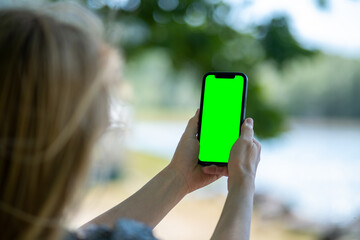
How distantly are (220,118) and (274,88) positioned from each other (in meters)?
2.15

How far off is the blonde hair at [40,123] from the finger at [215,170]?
1.14 feet

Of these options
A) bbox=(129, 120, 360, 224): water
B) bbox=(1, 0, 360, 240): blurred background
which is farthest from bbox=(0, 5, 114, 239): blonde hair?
bbox=(129, 120, 360, 224): water

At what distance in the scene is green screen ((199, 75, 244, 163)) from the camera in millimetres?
767

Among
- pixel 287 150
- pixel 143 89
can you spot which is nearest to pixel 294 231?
pixel 287 150

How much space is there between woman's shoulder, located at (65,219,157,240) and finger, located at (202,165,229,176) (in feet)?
0.93

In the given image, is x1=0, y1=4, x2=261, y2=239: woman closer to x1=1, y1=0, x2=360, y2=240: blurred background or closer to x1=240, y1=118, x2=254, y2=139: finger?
x1=240, y1=118, x2=254, y2=139: finger

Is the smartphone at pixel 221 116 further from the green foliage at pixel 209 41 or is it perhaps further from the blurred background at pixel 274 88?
the green foliage at pixel 209 41

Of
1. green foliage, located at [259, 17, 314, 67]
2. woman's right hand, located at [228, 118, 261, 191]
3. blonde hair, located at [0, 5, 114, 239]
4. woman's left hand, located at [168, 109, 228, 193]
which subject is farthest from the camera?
green foliage, located at [259, 17, 314, 67]

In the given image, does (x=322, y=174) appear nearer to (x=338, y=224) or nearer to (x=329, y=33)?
(x=338, y=224)

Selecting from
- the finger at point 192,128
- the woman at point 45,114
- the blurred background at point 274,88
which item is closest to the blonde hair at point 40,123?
the woman at point 45,114

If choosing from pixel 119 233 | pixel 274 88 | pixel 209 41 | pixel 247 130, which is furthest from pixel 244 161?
pixel 274 88

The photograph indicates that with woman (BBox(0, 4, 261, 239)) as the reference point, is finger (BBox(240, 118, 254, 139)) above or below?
below

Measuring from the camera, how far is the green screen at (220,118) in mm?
767

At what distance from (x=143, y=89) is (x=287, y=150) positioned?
1.13 meters
